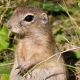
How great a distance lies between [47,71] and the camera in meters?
5.18

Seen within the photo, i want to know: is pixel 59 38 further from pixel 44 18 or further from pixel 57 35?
pixel 44 18

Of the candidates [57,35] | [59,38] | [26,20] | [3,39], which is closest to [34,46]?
[26,20]

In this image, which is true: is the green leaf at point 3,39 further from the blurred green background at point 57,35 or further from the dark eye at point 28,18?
the dark eye at point 28,18

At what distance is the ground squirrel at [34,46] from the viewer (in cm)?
511

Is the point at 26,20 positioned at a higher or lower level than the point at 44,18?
higher

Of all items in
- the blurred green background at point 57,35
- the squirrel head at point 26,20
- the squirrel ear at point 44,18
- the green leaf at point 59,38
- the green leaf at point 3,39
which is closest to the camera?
the squirrel head at point 26,20

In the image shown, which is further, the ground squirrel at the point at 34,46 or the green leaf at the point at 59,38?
the green leaf at the point at 59,38

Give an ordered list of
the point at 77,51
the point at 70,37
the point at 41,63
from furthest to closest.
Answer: the point at 70,37, the point at 77,51, the point at 41,63

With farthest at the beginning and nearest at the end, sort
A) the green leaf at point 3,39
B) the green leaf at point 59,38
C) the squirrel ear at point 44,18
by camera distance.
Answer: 1. the green leaf at point 59,38
2. the green leaf at point 3,39
3. the squirrel ear at point 44,18

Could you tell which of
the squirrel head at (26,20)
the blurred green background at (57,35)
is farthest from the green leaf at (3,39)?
the squirrel head at (26,20)

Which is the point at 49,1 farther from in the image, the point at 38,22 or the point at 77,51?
the point at 38,22

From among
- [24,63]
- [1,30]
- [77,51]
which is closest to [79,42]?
[77,51]

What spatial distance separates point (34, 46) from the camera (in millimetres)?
5180

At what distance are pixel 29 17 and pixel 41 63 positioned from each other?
2.22 feet
